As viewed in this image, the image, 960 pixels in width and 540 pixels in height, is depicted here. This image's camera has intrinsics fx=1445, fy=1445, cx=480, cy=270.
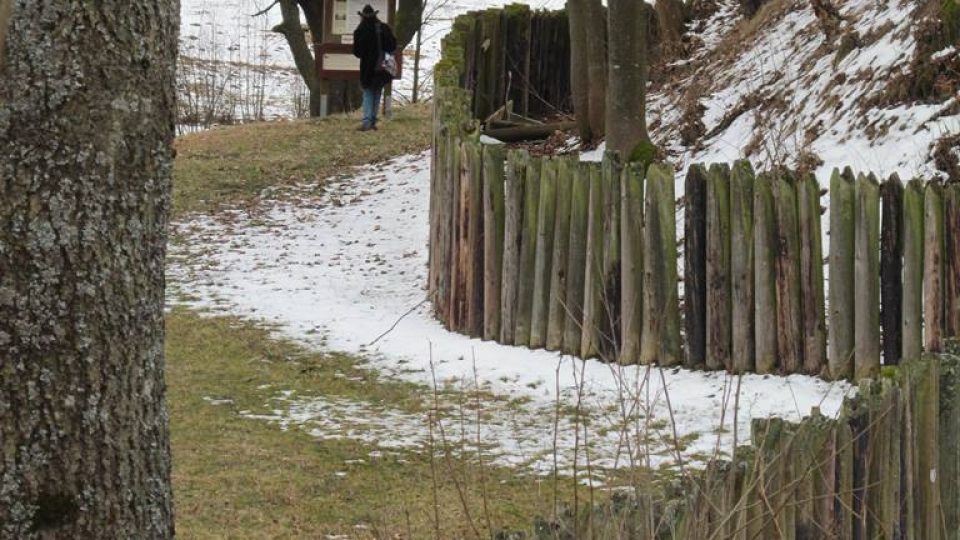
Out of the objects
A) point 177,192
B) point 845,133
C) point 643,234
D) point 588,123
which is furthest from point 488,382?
point 177,192

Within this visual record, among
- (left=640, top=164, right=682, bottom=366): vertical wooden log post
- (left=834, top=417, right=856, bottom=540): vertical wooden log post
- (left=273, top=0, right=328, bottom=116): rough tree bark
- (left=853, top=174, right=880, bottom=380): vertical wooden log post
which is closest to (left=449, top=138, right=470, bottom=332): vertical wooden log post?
(left=640, top=164, right=682, bottom=366): vertical wooden log post

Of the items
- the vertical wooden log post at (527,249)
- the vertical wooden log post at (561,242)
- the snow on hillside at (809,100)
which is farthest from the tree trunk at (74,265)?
the snow on hillside at (809,100)

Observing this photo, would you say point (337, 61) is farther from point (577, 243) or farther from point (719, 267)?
point (719, 267)

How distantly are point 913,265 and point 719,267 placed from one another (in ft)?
3.52

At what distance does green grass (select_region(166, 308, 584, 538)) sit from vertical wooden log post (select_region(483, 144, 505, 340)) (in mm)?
830

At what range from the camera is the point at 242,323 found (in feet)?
33.0

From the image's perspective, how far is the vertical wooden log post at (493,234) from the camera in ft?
28.9

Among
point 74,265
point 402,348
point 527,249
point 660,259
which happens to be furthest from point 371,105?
point 74,265

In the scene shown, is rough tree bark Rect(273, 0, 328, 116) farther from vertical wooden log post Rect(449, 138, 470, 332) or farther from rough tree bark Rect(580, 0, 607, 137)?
vertical wooden log post Rect(449, 138, 470, 332)

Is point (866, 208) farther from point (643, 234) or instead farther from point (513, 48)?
point (513, 48)

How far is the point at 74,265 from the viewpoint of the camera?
3330mm

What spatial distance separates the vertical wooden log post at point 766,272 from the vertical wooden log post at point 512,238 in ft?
5.21

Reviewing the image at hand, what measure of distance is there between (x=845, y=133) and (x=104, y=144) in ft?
25.4

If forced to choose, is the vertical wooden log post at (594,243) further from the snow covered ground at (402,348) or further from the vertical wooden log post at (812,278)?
the vertical wooden log post at (812,278)
